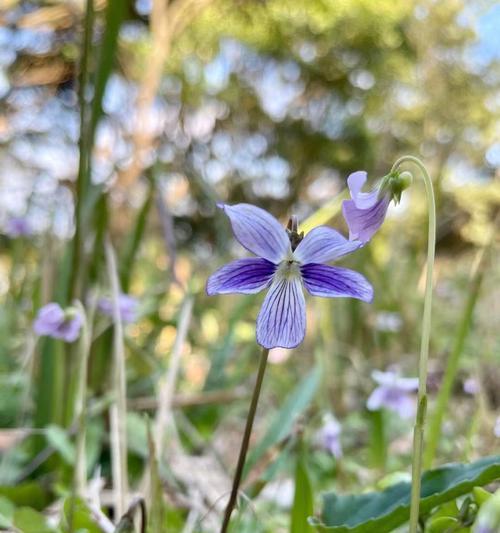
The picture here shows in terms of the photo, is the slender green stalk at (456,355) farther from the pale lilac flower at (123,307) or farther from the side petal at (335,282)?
the pale lilac flower at (123,307)

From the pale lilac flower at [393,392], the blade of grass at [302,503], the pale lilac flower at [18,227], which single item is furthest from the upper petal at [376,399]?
the pale lilac flower at [18,227]

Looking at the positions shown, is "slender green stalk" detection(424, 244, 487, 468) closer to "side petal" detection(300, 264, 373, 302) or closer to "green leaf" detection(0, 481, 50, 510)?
"side petal" detection(300, 264, 373, 302)

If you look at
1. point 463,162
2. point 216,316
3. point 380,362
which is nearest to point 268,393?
point 380,362

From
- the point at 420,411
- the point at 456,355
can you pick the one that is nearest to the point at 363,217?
the point at 420,411

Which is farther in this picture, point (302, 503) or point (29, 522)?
point (29, 522)

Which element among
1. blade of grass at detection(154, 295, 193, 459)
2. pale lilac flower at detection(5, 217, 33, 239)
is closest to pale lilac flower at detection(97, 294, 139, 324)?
blade of grass at detection(154, 295, 193, 459)

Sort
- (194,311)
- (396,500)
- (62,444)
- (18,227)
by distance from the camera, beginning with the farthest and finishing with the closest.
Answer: (194,311), (18,227), (62,444), (396,500)

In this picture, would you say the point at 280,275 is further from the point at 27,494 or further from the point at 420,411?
the point at 27,494
